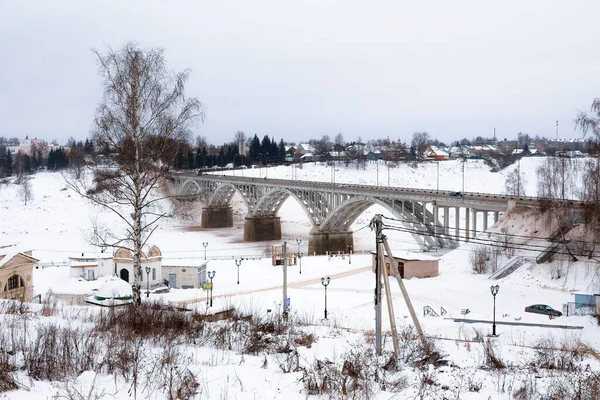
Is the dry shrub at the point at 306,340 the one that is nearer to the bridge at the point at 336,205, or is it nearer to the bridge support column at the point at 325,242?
the bridge at the point at 336,205

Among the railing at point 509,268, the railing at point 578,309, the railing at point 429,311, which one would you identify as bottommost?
the railing at point 429,311

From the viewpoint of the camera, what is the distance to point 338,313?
78.9ft

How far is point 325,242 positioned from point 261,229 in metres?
15.4

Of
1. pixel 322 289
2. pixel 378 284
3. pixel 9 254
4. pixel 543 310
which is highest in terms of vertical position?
pixel 378 284

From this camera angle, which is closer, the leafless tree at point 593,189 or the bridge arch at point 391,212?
the leafless tree at point 593,189

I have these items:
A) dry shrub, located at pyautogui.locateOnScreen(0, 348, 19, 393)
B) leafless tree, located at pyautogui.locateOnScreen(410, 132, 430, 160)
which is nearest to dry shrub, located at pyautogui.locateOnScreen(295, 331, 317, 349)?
dry shrub, located at pyautogui.locateOnScreen(0, 348, 19, 393)

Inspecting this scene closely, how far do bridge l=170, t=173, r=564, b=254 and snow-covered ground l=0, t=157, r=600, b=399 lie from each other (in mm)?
1998

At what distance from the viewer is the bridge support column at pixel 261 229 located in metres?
69.8

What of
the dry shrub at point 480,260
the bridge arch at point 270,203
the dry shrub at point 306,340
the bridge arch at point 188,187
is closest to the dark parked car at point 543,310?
the dry shrub at point 480,260

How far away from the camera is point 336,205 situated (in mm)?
55188

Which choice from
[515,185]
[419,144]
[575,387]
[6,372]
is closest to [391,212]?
[515,185]

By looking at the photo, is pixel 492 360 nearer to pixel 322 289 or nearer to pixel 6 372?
pixel 6 372

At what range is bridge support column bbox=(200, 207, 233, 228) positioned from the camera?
8400cm

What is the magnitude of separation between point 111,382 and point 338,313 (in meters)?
16.5
